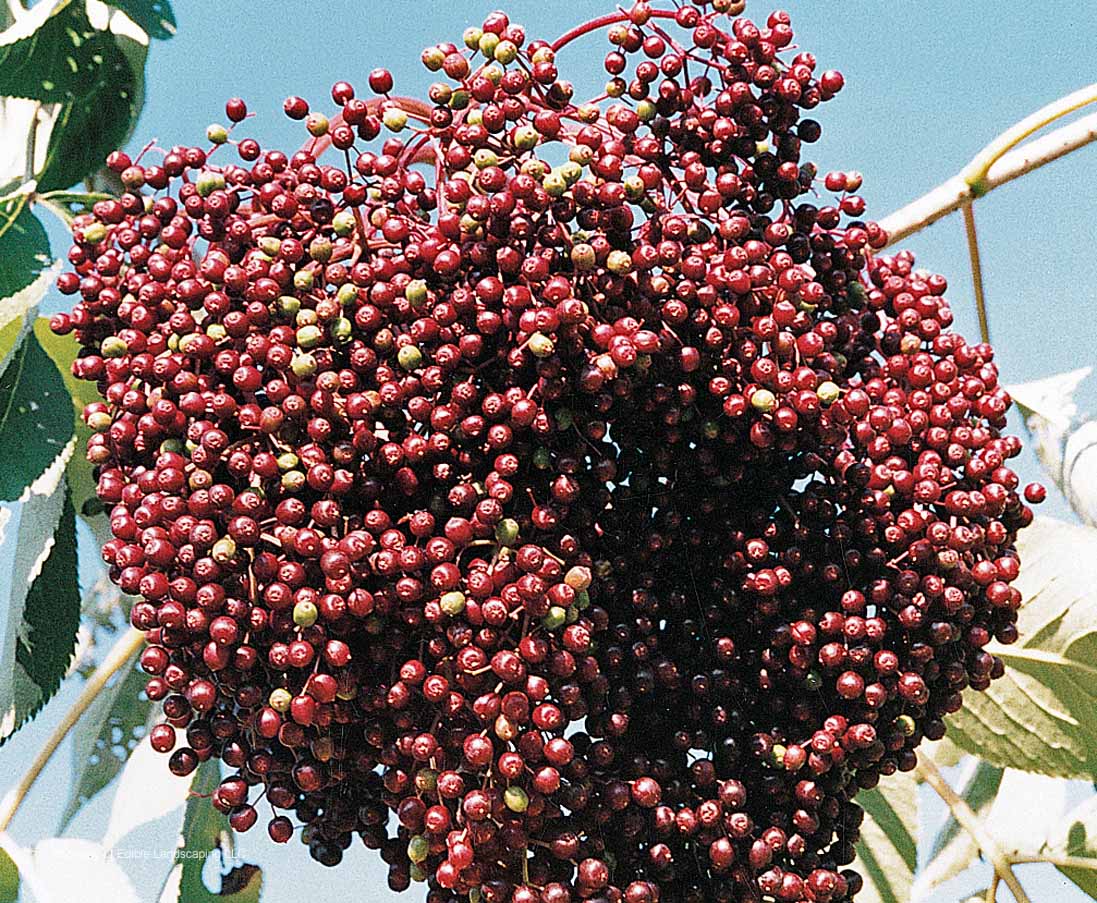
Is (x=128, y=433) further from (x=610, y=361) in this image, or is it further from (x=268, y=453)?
(x=610, y=361)

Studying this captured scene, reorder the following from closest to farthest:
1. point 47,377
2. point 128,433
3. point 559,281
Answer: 1. point 559,281
2. point 128,433
3. point 47,377

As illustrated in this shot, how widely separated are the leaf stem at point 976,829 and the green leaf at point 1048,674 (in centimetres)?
11

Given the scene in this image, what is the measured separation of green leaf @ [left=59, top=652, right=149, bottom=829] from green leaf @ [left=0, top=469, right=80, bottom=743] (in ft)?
1.09

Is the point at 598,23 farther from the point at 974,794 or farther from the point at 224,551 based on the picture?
the point at 974,794

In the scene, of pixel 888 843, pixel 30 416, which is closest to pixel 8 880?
pixel 30 416

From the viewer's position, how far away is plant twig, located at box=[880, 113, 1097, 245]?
201 cm

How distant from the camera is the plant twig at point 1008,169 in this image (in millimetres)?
2008

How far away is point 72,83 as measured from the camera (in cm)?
194

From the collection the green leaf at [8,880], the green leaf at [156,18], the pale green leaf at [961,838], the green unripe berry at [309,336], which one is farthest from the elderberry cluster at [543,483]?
the pale green leaf at [961,838]

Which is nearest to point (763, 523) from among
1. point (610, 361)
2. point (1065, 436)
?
point (610, 361)

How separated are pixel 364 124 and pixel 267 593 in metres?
0.51

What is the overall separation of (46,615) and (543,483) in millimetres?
817

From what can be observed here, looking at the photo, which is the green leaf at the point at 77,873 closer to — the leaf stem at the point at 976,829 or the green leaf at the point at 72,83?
the green leaf at the point at 72,83

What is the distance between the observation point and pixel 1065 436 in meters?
2.22
